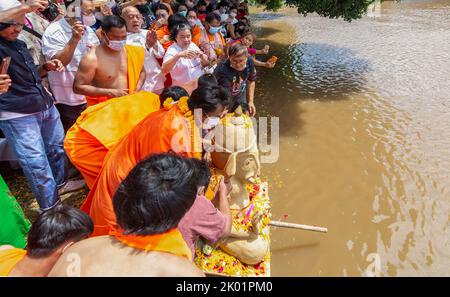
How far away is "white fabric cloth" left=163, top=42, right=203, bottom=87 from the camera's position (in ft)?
13.6

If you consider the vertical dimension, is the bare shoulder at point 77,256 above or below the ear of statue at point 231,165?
above

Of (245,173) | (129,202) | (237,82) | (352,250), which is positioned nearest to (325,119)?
(237,82)

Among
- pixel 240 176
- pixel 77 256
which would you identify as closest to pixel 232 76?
pixel 240 176

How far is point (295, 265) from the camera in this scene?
3.24 metres

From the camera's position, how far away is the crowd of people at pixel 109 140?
55.8 inches

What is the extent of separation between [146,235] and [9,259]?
881 millimetres

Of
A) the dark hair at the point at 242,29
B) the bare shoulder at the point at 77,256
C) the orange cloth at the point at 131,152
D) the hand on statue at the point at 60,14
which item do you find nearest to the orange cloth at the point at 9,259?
the bare shoulder at the point at 77,256

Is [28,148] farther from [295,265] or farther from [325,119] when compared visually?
[325,119]

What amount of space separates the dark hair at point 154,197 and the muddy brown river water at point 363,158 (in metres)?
2.14

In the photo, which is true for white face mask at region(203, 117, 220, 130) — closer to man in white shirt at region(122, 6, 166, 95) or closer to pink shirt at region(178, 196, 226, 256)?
pink shirt at region(178, 196, 226, 256)

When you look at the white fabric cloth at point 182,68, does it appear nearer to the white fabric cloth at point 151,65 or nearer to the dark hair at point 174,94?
the white fabric cloth at point 151,65
